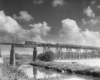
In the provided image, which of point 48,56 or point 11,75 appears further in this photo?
point 48,56

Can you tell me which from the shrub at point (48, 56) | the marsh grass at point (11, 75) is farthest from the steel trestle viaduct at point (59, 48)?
the marsh grass at point (11, 75)

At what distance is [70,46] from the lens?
183 feet

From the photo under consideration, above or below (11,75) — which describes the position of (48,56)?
above

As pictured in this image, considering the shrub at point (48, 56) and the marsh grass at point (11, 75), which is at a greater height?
the shrub at point (48, 56)

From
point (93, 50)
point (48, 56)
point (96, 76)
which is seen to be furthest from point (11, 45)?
point (93, 50)

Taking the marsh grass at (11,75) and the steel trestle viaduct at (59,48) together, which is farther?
the steel trestle viaduct at (59,48)

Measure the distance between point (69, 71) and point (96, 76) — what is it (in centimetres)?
673

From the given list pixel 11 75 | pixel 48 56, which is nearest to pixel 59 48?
pixel 48 56

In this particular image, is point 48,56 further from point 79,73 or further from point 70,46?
point 79,73

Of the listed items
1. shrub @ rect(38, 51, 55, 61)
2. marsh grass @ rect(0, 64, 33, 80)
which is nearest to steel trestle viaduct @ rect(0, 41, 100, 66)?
shrub @ rect(38, 51, 55, 61)

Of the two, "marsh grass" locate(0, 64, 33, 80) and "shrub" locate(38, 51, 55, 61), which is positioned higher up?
"shrub" locate(38, 51, 55, 61)

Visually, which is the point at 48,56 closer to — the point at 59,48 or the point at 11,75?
the point at 59,48

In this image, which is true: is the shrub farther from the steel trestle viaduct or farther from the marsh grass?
the marsh grass

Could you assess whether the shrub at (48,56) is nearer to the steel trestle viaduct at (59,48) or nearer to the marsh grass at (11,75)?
the steel trestle viaduct at (59,48)
